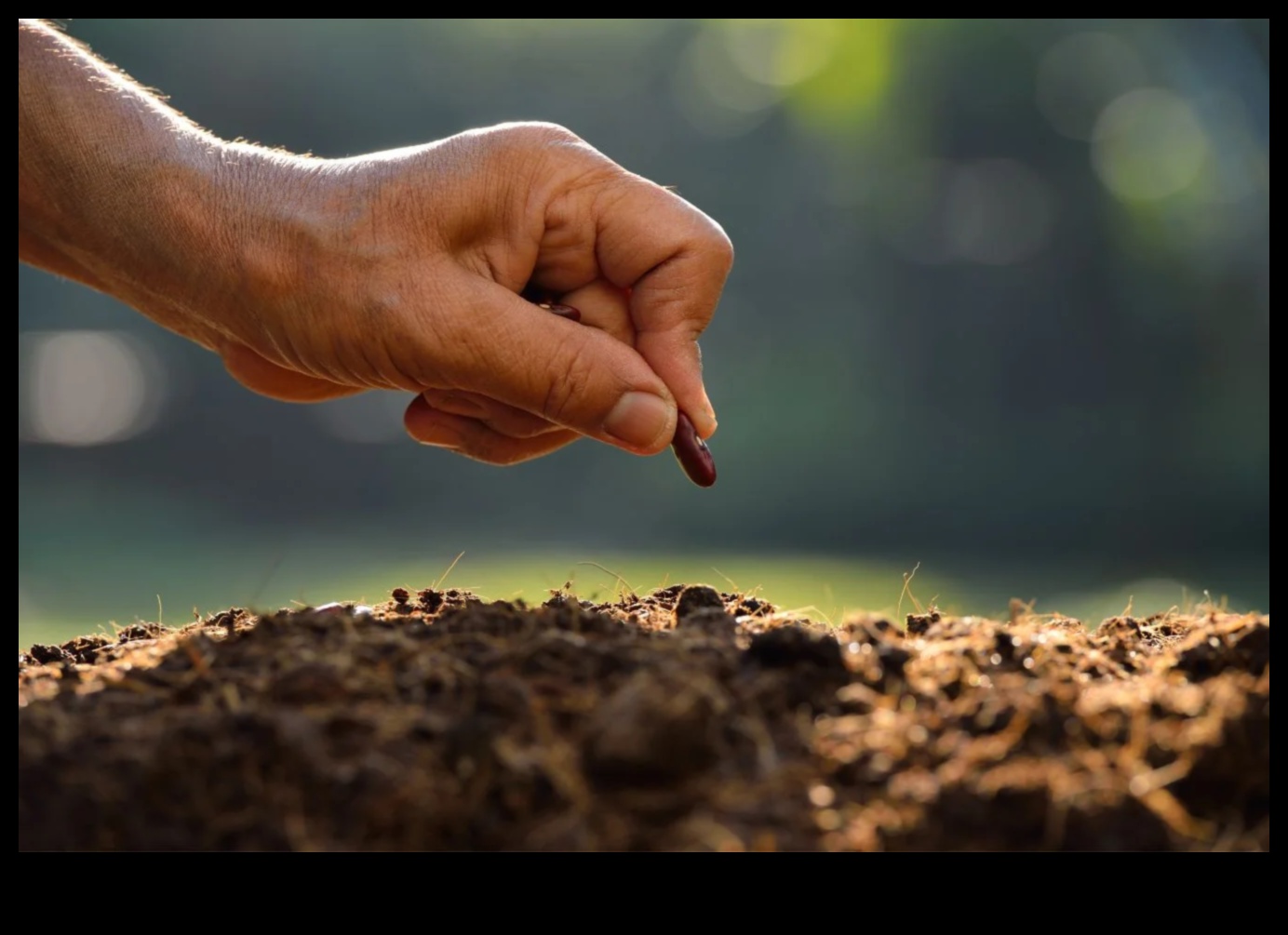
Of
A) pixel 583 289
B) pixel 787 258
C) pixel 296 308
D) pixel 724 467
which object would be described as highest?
pixel 787 258

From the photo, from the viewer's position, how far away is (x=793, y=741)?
130 cm

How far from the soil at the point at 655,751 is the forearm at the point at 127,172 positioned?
0.99m

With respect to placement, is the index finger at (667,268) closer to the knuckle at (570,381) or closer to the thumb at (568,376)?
the thumb at (568,376)

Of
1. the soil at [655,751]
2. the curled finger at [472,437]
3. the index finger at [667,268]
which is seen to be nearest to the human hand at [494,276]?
the index finger at [667,268]

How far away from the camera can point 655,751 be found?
1.19m

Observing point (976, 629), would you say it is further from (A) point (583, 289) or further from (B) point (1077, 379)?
(B) point (1077, 379)

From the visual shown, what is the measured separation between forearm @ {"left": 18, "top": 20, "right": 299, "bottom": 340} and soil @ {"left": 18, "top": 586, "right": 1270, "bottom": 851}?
0.99 meters

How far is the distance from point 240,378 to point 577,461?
1109 centimetres

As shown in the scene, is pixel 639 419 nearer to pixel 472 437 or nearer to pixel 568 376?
pixel 568 376

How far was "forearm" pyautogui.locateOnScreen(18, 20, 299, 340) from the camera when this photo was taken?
2244mm

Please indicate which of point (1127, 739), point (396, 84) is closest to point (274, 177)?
point (1127, 739)

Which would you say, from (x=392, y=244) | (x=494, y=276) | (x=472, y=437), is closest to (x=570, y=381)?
(x=494, y=276)

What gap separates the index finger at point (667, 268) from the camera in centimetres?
247

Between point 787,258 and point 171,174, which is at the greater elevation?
point 787,258
